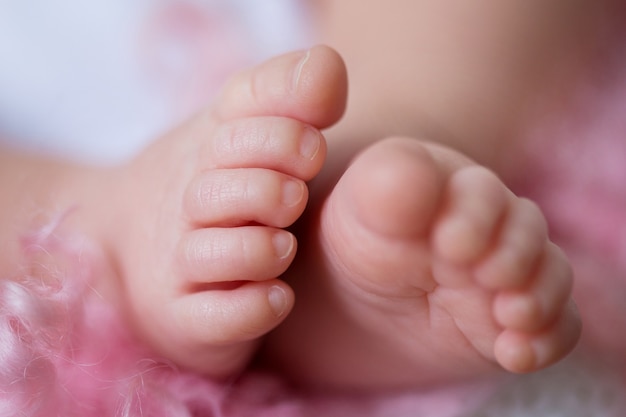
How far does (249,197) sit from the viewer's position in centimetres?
46

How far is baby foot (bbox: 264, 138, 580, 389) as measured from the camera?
15.0 inches

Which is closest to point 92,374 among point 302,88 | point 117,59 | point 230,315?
point 230,315

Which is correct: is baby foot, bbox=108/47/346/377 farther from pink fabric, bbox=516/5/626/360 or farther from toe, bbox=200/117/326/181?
pink fabric, bbox=516/5/626/360

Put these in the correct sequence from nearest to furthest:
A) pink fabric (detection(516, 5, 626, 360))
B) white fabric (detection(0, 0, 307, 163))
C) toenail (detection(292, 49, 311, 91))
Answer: toenail (detection(292, 49, 311, 91)) → pink fabric (detection(516, 5, 626, 360)) → white fabric (detection(0, 0, 307, 163))

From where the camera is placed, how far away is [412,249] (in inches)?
15.8

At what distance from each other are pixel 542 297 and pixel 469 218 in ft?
0.18

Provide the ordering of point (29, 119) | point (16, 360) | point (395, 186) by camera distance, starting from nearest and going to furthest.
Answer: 1. point (395, 186)
2. point (16, 360)
3. point (29, 119)

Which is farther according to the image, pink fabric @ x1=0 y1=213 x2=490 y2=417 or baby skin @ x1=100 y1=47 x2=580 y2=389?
pink fabric @ x1=0 y1=213 x2=490 y2=417

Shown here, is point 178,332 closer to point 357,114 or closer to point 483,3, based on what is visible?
point 357,114

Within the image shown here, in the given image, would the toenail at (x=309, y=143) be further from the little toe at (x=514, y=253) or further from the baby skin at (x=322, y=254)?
the little toe at (x=514, y=253)

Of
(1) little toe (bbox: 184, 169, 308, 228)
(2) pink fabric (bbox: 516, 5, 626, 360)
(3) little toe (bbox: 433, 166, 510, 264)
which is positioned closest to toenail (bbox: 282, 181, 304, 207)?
(1) little toe (bbox: 184, 169, 308, 228)

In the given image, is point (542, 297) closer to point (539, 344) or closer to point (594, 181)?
point (539, 344)

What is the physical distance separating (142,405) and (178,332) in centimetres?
5

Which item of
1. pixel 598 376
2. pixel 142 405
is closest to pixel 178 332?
pixel 142 405
